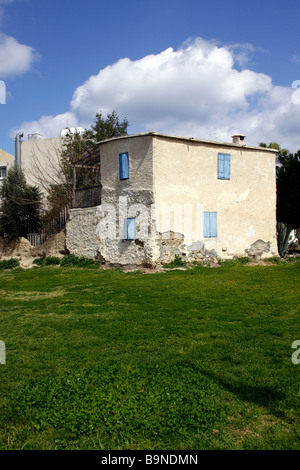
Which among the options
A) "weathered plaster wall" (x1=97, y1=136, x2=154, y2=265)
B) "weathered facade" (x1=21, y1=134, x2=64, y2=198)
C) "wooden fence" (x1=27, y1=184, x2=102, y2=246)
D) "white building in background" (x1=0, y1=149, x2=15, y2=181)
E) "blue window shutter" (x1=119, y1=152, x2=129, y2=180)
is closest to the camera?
"weathered plaster wall" (x1=97, y1=136, x2=154, y2=265)

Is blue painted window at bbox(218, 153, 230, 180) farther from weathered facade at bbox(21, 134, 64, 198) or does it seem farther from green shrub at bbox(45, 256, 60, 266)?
weathered facade at bbox(21, 134, 64, 198)

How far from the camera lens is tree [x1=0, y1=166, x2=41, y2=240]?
21.0 meters

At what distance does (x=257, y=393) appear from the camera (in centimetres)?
447

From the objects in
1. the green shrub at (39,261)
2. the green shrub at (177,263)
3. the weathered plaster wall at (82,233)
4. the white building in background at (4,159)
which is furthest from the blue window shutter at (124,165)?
the white building in background at (4,159)

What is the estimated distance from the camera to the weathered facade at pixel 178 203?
51.4ft

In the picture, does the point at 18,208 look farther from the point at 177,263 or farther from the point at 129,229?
the point at 177,263

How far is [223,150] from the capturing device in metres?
17.2

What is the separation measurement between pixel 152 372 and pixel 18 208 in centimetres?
1796

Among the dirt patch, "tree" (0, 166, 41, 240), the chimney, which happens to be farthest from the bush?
the chimney

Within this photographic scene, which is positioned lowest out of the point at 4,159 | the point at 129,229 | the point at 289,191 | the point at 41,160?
the point at 129,229

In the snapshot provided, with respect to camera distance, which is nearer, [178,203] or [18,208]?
[178,203]

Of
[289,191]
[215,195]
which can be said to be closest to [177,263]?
[215,195]

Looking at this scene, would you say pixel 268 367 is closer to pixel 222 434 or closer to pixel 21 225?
pixel 222 434

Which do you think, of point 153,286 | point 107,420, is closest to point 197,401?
point 107,420
